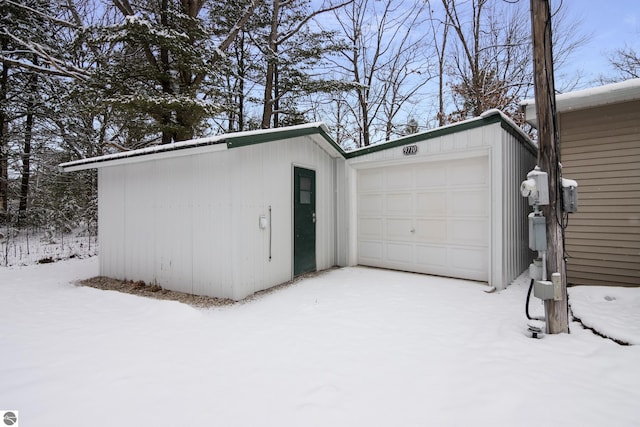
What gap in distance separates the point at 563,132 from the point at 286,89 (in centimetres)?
824

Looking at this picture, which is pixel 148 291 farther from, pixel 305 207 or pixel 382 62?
pixel 382 62

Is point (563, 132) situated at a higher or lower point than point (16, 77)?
lower

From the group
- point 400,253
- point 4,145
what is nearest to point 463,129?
point 400,253

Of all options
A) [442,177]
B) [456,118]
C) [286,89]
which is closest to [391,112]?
[456,118]

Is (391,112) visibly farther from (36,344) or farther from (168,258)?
(36,344)

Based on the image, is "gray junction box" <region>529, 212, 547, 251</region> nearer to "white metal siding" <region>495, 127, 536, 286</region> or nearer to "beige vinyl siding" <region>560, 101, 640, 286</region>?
"white metal siding" <region>495, 127, 536, 286</region>

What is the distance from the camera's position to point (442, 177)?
5.63 m

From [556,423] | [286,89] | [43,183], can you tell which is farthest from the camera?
[43,183]

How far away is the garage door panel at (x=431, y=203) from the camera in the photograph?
18.5 feet

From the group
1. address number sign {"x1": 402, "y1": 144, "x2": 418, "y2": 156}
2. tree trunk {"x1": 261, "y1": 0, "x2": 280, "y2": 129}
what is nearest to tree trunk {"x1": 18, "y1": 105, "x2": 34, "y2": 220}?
tree trunk {"x1": 261, "y1": 0, "x2": 280, "y2": 129}

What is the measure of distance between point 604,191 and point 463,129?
2.20 meters

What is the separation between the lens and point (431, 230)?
19.0ft

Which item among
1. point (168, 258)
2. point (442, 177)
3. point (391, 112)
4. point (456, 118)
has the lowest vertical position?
point (168, 258)

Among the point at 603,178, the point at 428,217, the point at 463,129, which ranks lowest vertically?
the point at 428,217
